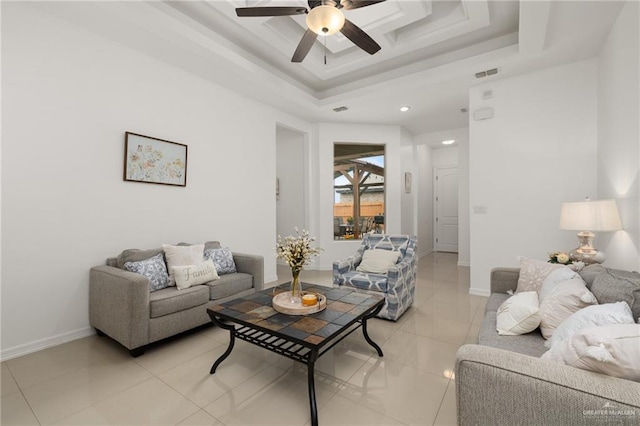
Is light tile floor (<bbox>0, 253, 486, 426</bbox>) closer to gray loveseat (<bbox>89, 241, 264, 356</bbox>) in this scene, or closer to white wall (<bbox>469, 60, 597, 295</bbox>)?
gray loveseat (<bbox>89, 241, 264, 356</bbox>)

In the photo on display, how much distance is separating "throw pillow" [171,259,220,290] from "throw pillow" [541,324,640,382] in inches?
110

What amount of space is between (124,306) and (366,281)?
225 cm

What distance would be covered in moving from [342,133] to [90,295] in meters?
4.74

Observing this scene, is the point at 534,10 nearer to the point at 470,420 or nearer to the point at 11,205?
the point at 470,420

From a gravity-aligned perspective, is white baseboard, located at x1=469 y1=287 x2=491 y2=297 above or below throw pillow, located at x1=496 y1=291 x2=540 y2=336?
below

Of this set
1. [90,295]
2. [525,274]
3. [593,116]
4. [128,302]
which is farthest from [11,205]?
[593,116]

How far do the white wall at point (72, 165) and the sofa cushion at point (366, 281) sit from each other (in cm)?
203

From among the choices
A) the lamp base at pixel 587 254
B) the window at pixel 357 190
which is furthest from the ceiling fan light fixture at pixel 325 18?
the window at pixel 357 190

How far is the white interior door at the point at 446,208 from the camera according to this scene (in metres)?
7.68

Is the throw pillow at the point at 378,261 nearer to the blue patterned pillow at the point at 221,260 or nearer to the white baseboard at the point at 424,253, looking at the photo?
the blue patterned pillow at the point at 221,260

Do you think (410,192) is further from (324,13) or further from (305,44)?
(324,13)

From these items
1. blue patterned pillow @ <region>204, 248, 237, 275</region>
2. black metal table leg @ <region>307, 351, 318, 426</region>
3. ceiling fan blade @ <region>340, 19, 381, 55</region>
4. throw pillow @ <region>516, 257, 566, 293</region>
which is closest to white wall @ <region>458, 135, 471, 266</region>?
throw pillow @ <region>516, 257, 566, 293</region>

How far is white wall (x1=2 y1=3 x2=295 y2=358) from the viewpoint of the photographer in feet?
7.72

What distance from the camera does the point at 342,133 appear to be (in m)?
5.79
